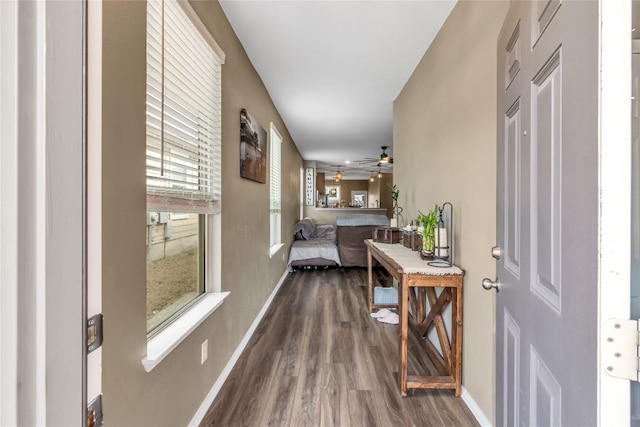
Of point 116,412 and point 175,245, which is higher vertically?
point 175,245

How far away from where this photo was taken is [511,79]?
39.4 inches

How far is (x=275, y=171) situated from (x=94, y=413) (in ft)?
12.3

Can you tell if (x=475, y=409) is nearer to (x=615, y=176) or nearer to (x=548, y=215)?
(x=548, y=215)

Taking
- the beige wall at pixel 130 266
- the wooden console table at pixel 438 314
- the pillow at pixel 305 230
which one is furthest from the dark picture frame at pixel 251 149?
the pillow at pixel 305 230

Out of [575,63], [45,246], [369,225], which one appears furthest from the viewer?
[369,225]

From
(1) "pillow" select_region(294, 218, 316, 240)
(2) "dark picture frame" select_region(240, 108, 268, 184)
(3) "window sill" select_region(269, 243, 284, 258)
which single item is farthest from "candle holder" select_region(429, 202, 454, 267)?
(1) "pillow" select_region(294, 218, 316, 240)

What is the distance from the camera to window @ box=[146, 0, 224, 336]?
127 centimetres

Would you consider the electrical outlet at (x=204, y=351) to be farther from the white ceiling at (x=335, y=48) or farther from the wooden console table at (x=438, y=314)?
the white ceiling at (x=335, y=48)

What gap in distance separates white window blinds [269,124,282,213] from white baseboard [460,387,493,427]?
2855 millimetres

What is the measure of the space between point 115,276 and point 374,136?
5.10 metres

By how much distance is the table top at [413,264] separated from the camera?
1790 millimetres

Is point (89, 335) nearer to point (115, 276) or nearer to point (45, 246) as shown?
point (45, 246)

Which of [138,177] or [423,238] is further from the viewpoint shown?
[423,238]

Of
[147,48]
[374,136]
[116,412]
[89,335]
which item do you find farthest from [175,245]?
[374,136]
